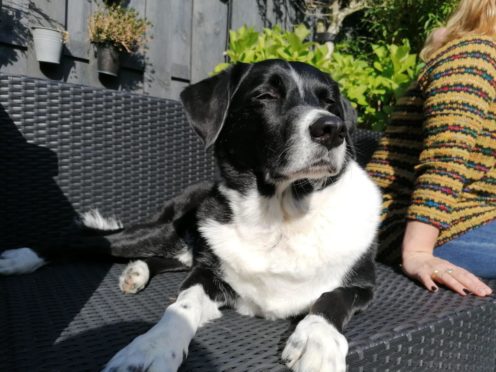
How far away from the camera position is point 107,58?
345 cm

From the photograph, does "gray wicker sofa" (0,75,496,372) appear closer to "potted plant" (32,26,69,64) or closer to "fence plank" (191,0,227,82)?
"potted plant" (32,26,69,64)

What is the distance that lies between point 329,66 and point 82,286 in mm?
2072

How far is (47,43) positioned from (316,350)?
10.0 ft

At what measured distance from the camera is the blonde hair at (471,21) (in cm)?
170

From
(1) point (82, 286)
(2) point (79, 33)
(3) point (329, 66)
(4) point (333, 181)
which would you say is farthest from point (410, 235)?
(2) point (79, 33)

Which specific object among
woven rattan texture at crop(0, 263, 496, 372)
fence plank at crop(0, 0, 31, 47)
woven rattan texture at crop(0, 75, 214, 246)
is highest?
fence plank at crop(0, 0, 31, 47)

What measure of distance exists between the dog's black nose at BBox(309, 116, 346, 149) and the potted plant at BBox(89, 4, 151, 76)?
2.61 m

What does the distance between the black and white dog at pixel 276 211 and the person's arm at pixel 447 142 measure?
18cm

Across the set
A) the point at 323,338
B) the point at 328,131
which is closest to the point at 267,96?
the point at 328,131

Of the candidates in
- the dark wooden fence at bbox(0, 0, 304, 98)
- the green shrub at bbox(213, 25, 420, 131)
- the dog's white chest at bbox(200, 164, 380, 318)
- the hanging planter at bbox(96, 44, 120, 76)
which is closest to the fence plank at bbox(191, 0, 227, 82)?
the dark wooden fence at bbox(0, 0, 304, 98)

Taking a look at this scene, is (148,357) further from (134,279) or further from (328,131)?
(328,131)

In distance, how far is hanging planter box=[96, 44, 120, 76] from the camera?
343 cm

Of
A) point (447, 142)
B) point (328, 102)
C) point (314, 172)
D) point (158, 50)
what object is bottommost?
point (314, 172)

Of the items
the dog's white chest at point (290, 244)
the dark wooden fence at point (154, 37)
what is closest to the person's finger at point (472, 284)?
the dog's white chest at point (290, 244)
